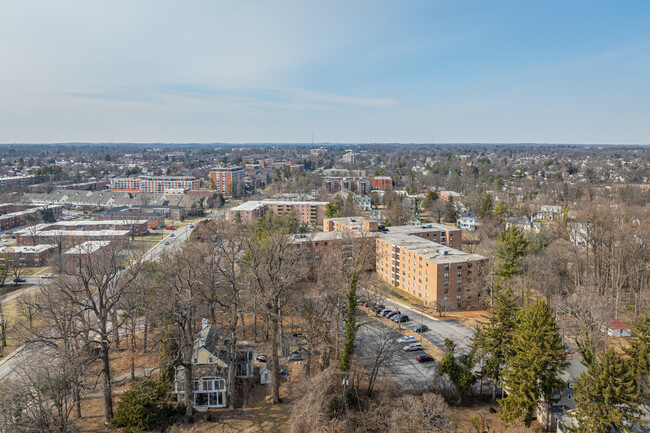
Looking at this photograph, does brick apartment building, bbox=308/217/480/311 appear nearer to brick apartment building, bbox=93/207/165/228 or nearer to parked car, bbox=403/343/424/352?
parked car, bbox=403/343/424/352

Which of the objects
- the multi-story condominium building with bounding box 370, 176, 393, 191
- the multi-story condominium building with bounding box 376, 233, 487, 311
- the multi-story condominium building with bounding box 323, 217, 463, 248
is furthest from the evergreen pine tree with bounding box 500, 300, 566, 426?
the multi-story condominium building with bounding box 370, 176, 393, 191

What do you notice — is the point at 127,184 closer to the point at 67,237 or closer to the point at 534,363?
the point at 67,237

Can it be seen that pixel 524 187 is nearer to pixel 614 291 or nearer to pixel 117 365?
pixel 614 291

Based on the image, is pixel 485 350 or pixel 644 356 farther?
pixel 485 350

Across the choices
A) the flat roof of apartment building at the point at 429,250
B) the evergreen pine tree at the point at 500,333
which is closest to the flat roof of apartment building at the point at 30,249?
the flat roof of apartment building at the point at 429,250

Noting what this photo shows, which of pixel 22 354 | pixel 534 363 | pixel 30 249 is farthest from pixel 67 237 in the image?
pixel 534 363

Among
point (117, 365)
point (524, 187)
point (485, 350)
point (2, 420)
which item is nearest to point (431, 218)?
point (524, 187)

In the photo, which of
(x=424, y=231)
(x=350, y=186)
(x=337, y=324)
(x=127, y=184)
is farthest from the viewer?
(x=127, y=184)
